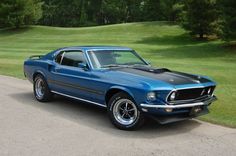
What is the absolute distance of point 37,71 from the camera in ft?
29.8

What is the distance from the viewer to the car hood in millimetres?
6352

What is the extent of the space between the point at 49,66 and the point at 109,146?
12.0ft

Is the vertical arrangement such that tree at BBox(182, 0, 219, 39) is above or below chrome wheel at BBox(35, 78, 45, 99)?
above

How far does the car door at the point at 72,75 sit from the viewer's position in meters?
7.37

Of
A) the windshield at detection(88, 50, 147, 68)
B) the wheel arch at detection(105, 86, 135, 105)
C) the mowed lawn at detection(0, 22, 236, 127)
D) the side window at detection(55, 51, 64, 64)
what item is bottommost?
the mowed lawn at detection(0, 22, 236, 127)

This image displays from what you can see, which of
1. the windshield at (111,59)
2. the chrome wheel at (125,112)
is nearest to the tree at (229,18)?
the windshield at (111,59)

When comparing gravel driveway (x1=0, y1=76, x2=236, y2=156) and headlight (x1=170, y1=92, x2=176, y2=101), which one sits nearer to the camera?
Result: gravel driveway (x1=0, y1=76, x2=236, y2=156)

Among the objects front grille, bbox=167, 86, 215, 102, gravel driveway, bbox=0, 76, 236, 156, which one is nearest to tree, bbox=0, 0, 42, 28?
gravel driveway, bbox=0, 76, 236, 156

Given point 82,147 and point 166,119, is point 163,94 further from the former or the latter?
point 82,147

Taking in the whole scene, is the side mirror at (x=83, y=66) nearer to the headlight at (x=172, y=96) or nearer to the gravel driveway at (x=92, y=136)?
the gravel driveway at (x=92, y=136)

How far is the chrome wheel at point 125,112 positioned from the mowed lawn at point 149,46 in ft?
11.0

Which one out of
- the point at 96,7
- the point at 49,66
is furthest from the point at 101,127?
the point at 96,7

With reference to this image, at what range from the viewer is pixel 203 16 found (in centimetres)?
3209

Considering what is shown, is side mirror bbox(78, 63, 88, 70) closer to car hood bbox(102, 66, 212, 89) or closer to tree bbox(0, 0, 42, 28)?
car hood bbox(102, 66, 212, 89)
